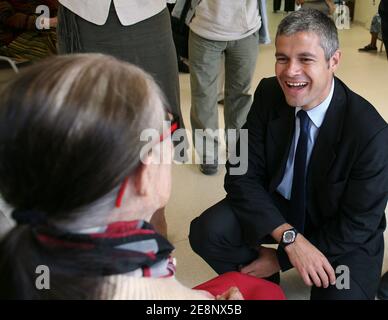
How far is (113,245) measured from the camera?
776mm

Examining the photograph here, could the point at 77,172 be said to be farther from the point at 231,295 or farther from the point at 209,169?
the point at 209,169

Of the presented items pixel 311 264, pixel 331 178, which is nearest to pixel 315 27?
pixel 331 178

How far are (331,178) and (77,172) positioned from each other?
3.42ft

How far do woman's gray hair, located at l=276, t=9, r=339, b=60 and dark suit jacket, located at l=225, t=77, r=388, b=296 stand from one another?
0.47 ft

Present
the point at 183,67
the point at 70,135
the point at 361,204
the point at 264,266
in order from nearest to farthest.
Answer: the point at 70,135, the point at 361,204, the point at 264,266, the point at 183,67

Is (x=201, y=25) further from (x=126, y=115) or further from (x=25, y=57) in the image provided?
(x=126, y=115)

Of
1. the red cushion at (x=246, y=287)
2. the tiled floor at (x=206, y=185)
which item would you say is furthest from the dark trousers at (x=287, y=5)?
the red cushion at (x=246, y=287)

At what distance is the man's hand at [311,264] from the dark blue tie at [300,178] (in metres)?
0.15

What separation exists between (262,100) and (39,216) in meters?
1.17

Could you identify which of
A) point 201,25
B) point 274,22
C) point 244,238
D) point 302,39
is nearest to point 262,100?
point 302,39

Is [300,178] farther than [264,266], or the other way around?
[264,266]

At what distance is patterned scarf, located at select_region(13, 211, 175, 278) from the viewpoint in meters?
0.73

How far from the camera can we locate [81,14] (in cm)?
154
